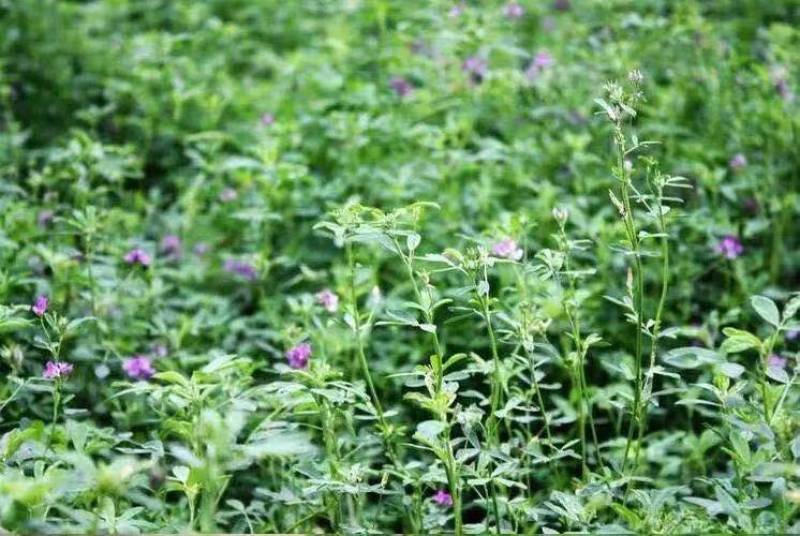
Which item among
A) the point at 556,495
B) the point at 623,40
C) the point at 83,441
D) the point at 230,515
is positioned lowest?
the point at 230,515

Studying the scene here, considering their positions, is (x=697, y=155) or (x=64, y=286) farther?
(x=697, y=155)

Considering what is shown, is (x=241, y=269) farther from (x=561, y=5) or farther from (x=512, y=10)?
(x=561, y=5)

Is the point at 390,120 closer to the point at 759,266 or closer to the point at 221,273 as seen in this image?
A: the point at 221,273

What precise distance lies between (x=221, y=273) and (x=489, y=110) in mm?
1388

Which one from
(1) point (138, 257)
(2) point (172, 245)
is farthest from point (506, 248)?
(2) point (172, 245)

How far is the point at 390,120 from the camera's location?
12.3 ft

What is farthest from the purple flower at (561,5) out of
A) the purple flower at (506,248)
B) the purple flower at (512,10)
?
the purple flower at (506,248)

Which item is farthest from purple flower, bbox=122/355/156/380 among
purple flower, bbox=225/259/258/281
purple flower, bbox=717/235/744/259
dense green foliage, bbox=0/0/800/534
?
purple flower, bbox=717/235/744/259

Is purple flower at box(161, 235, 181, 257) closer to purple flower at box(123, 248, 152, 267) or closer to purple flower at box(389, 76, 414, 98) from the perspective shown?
purple flower at box(123, 248, 152, 267)

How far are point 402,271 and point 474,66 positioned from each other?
113cm

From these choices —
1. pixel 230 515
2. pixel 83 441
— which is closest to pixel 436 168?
pixel 230 515

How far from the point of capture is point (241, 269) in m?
3.32

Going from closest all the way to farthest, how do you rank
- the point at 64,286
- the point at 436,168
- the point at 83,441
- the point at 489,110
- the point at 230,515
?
1. the point at 83,441
2. the point at 230,515
3. the point at 64,286
4. the point at 436,168
5. the point at 489,110

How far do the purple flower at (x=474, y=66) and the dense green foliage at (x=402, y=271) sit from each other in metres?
Answer: 0.02
